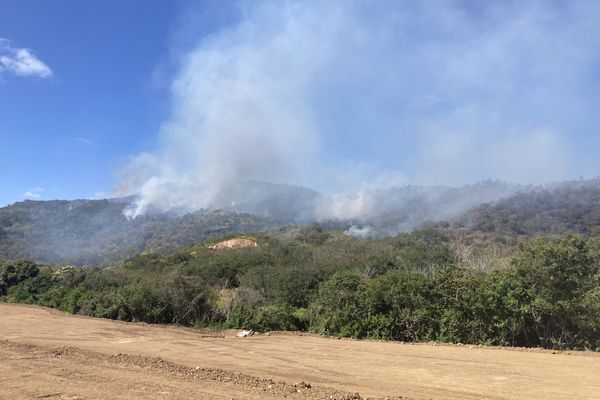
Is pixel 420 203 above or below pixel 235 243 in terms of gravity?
above

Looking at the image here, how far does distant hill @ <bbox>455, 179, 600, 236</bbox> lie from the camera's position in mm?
98938

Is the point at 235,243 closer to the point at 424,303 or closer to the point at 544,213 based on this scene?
the point at 424,303

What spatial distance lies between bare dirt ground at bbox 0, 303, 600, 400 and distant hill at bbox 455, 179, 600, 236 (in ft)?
245

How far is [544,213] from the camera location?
117438 millimetres

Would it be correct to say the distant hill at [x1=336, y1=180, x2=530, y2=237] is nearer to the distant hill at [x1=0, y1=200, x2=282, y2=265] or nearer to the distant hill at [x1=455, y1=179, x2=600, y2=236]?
the distant hill at [x1=455, y1=179, x2=600, y2=236]

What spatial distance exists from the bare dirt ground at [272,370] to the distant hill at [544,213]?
245 feet

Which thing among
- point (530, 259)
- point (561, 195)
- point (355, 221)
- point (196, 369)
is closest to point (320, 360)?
point (196, 369)

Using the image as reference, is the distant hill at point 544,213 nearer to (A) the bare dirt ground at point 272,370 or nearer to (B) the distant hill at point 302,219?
(B) the distant hill at point 302,219

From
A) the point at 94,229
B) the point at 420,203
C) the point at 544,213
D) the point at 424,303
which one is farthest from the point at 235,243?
the point at 420,203

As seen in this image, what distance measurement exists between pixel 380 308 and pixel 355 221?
121 metres

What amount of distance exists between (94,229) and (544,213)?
137 meters

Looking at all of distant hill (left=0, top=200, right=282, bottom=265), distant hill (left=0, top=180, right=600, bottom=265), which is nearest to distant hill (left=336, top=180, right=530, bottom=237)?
distant hill (left=0, top=180, right=600, bottom=265)

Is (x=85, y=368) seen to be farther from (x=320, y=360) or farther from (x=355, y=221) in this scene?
(x=355, y=221)

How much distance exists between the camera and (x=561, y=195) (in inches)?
5527
